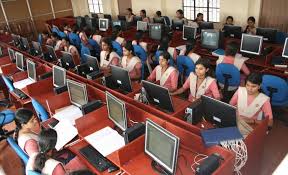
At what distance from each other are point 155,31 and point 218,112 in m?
4.47

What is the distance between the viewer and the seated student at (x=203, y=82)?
3.38 m

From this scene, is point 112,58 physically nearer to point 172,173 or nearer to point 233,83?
point 233,83

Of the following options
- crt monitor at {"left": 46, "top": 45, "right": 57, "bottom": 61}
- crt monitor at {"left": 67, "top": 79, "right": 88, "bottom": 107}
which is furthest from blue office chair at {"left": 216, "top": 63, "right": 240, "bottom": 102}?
crt monitor at {"left": 46, "top": 45, "right": 57, "bottom": 61}

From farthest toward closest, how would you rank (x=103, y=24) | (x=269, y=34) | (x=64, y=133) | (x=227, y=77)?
(x=103, y=24)
(x=269, y=34)
(x=227, y=77)
(x=64, y=133)

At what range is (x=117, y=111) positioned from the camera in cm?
299

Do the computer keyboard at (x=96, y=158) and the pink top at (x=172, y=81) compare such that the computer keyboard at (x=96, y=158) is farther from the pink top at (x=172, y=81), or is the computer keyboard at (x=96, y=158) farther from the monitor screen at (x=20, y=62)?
the monitor screen at (x=20, y=62)

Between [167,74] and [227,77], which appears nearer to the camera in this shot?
[167,74]

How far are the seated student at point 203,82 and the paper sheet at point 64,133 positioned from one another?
5.13 ft

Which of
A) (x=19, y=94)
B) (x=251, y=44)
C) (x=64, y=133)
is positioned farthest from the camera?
(x=251, y=44)

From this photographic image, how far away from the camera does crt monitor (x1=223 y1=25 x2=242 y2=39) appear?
580cm

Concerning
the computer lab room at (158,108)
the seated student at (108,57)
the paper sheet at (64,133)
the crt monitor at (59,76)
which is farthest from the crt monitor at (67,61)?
the paper sheet at (64,133)

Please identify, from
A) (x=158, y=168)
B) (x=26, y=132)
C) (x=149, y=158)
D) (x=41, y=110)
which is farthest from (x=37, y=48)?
(x=158, y=168)

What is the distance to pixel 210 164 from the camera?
2.11m

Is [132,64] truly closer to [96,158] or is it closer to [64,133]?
[64,133]
